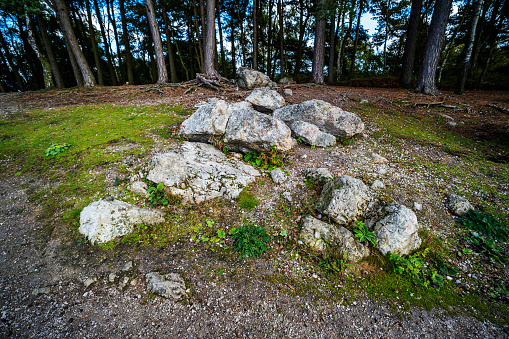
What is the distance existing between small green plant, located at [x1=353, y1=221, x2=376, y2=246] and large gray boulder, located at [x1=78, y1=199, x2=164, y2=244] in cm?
386

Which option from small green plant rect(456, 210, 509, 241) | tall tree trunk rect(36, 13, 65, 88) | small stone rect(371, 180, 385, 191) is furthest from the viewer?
tall tree trunk rect(36, 13, 65, 88)

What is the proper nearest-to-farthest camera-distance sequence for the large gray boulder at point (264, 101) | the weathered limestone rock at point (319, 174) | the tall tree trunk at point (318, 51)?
the weathered limestone rock at point (319, 174), the large gray boulder at point (264, 101), the tall tree trunk at point (318, 51)

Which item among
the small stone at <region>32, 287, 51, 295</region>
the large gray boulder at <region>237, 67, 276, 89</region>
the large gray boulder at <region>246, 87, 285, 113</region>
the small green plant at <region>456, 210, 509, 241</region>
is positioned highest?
the large gray boulder at <region>237, 67, 276, 89</region>

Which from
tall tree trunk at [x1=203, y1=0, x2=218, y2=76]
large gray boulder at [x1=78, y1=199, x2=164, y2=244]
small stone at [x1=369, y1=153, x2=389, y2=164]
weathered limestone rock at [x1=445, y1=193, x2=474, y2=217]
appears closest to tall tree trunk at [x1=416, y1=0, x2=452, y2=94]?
small stone at [x1=369, y1=153, x2=389, y2=164]

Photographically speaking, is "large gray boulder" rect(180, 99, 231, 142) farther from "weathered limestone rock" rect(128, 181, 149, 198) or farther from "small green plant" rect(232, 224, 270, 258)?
"small green plant" rect(232, 224, 270, 258)

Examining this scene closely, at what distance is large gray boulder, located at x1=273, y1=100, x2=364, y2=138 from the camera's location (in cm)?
675

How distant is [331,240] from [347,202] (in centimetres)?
83

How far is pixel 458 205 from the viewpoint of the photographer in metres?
4.29

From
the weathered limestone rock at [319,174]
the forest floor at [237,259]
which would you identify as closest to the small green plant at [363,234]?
the forest floor at [237,259]

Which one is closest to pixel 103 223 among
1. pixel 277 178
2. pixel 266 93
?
pixel 277 178

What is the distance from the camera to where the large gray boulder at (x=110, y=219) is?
3.56 m

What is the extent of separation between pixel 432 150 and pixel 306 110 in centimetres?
419

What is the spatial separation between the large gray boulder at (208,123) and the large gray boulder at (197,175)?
813 millimetres

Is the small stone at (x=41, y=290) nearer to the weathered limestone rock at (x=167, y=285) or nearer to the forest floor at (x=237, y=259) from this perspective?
the forest floor at (x=237, y=259)
